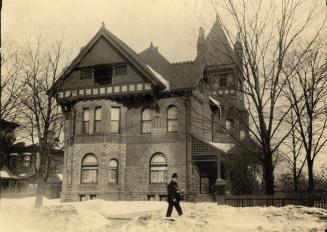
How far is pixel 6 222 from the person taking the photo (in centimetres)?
1212

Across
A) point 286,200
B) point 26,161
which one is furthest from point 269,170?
point 26,161

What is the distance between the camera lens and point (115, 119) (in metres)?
27.1

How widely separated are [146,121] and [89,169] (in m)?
4.74

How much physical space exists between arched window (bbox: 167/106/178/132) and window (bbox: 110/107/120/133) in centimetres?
332

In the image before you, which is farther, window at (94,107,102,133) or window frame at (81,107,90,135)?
window frame at (81,107,90,135)

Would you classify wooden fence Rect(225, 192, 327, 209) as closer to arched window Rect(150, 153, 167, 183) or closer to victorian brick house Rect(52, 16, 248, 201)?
victorian brick house Rect(52, 16, 248, 201)

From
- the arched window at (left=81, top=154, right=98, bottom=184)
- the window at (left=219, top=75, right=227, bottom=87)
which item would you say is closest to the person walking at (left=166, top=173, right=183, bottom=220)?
the arched window at (left=81, top=154, right=98, bottom=184)

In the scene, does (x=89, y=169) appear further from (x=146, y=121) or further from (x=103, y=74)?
(x=103, y=74)

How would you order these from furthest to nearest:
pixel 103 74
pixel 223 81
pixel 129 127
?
pixel 223 81
pixel 103 74
pixel 129 127

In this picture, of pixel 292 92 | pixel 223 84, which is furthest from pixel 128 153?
pixel 223 84

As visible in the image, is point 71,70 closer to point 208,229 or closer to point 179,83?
point 179,83

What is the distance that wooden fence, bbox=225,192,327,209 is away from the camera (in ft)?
53.7

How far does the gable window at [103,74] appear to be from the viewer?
27.5 metres

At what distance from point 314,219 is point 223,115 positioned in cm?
2381
